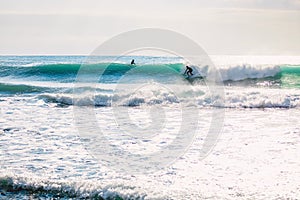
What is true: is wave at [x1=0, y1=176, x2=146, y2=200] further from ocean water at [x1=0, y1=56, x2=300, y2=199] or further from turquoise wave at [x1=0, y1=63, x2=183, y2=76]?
turquoise wave at [x1=0, y1=63, x2=183, y2=76]

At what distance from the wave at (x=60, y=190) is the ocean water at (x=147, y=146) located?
0.04 feet

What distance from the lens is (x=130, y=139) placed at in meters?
8.12

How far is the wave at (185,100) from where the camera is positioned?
45.5ft

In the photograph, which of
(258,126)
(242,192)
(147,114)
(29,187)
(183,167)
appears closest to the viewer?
(242,192)

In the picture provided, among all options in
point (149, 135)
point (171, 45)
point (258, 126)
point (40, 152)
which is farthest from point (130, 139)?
point (171, 45)

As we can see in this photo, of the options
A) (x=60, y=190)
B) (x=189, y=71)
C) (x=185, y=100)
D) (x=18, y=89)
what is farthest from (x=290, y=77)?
(x=60, y=190)

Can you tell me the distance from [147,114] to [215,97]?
12.7 feet

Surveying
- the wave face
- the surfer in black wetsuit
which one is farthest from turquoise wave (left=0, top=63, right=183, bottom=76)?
the surfer in black wetsuit

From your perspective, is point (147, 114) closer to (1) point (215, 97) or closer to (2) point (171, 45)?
(2) point (171, 45)

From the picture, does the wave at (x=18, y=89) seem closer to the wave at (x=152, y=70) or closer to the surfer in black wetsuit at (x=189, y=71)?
the wave at (x=152, y=70)

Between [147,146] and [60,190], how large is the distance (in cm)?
257

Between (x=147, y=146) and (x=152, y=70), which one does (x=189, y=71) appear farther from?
(x=147, y=146)

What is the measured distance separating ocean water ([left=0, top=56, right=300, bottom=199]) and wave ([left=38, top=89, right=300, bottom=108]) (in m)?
0.04

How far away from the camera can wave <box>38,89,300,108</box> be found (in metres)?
13.9
